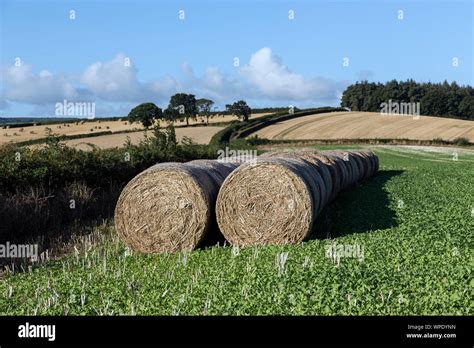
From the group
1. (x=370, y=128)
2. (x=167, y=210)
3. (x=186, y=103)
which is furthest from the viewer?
(x=186, y=103)

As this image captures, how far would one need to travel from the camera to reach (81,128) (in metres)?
65.9

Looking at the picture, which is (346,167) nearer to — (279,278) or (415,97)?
(279,278)

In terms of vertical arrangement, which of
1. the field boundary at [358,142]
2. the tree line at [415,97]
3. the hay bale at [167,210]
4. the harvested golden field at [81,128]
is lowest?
the hay bale at [167,210]

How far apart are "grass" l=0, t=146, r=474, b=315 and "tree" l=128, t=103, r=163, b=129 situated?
44838 mm

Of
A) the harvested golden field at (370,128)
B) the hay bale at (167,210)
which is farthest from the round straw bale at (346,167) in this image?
the harvested golden field at (370,128)

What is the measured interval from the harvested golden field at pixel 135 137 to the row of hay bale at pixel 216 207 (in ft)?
117

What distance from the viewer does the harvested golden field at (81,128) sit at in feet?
169

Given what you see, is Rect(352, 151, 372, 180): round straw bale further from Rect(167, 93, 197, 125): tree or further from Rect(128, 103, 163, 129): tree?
Rect(167, 93, 197, 125): tree

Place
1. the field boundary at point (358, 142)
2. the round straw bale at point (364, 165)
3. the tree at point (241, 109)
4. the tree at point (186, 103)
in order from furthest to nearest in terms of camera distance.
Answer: the tree at point (241, 109) → the tree at point (186, 103) → the field boundary at point (358, 142) → the round straw bale at point (364, 165)

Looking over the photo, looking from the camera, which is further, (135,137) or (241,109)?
(241,109)

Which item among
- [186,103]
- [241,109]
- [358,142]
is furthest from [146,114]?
[358,142]

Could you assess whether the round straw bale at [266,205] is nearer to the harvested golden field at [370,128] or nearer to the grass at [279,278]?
the grass at [279,278]

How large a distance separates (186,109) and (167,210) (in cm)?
5879
